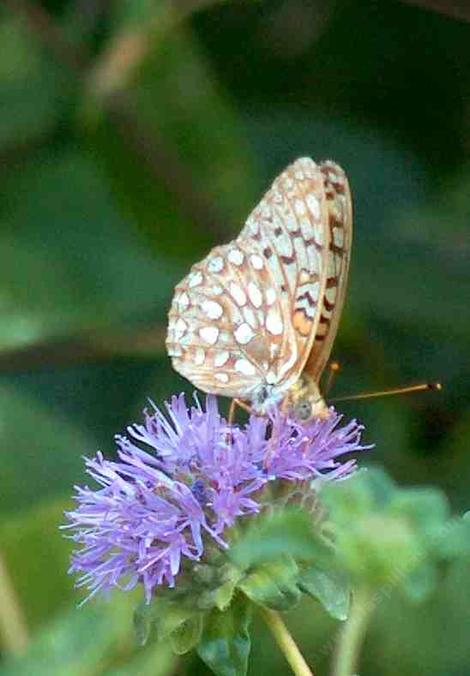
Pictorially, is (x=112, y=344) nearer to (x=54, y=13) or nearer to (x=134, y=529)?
(x=54, y=13)

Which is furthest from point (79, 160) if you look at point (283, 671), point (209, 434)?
point (209, 434)

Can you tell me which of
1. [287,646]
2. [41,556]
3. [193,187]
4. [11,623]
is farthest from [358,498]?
[193,187]

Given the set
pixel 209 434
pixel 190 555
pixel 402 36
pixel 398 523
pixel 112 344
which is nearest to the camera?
pixel 398 523

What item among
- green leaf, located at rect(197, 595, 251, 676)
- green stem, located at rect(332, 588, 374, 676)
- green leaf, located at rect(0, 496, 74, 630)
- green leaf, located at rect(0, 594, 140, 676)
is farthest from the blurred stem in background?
green stem, located at rect(332, 588, 374, 676)

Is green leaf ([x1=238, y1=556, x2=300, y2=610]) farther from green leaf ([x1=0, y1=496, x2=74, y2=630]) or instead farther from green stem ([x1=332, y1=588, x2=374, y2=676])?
green leaf ([x1=0, y1=496, x2=74, y2=630])

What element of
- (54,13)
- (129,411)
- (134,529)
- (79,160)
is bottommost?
(129,411)

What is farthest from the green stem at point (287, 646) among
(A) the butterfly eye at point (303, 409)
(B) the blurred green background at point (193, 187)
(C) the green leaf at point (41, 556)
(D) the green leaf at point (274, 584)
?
(B) the blurred green background at point (193, 187)
